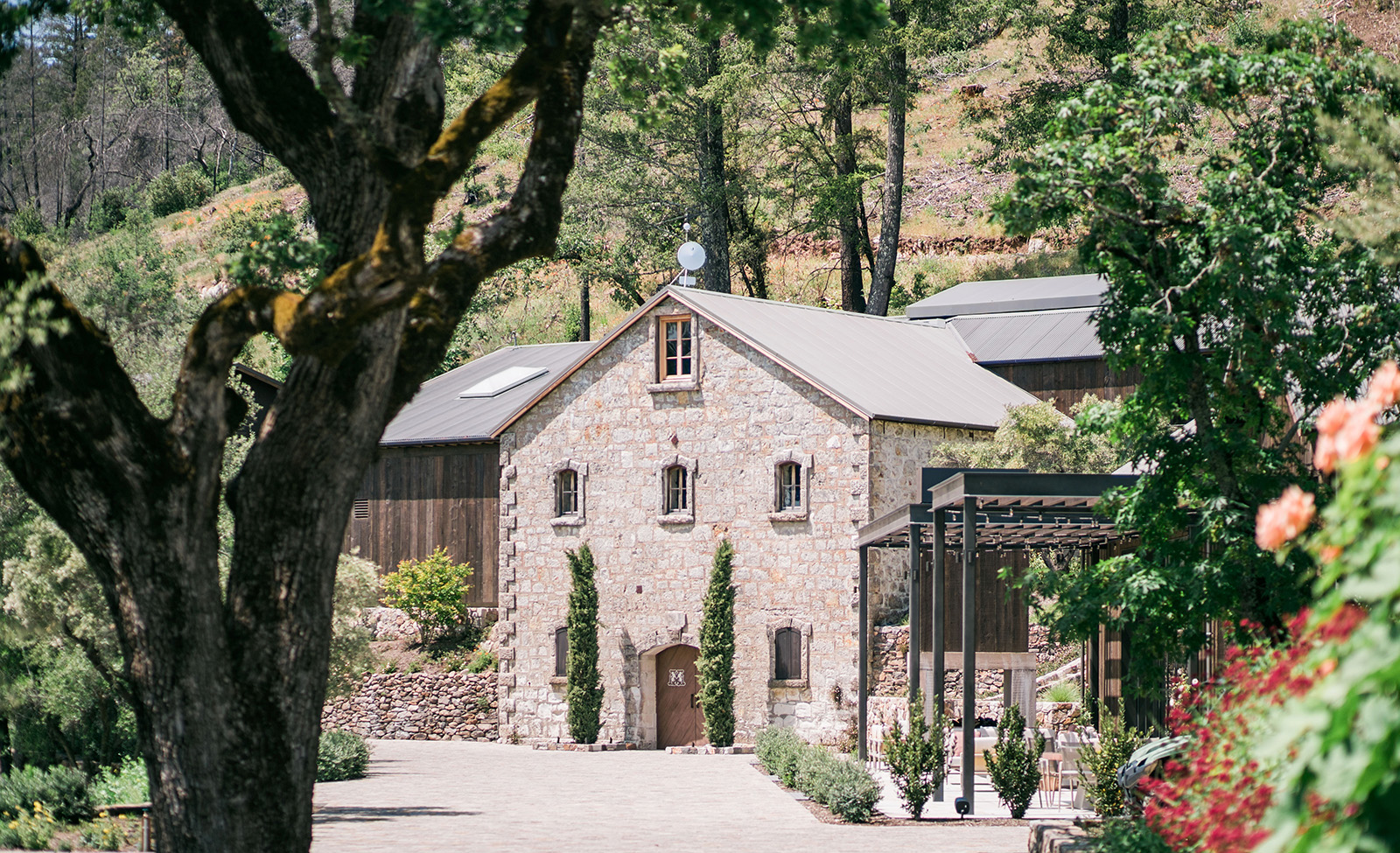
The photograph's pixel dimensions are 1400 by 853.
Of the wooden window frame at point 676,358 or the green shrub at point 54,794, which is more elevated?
the wooden window frame at point 676,358

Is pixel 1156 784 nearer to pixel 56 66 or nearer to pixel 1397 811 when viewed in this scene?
pixel 1397 811

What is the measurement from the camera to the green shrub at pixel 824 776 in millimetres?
17172

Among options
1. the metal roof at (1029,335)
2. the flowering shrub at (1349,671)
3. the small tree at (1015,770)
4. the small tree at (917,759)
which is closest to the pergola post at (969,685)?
the small tree at (1015,770)

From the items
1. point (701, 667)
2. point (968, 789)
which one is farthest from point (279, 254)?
point (701, 667)

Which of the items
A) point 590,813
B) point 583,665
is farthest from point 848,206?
point 590,813

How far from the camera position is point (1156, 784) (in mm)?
9164

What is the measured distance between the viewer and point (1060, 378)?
34688mm

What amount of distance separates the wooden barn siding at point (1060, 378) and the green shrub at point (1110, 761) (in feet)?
63.5

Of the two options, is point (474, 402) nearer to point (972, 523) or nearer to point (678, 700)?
point (678, 700)

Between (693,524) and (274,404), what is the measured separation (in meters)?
21.0

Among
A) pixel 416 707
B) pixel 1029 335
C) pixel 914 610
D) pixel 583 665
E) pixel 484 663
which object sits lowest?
pixel 416 707

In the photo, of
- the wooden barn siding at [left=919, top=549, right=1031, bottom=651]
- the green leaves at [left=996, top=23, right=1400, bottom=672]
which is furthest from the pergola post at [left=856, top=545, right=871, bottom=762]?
the green leaves at [left=996, top=23, right=1400, bottom=672]

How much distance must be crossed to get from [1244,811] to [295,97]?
6388mm

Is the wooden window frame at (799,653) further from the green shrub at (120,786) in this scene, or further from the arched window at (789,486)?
the green shrub at (120,786)
